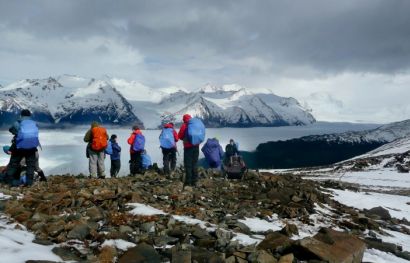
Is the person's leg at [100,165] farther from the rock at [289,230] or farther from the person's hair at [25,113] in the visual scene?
the rock at [289,230]

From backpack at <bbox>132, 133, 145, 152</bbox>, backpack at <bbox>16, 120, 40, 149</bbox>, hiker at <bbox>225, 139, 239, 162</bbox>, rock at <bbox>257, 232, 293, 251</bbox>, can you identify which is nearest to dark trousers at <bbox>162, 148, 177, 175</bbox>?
backpack at <bbox>132, 133, 145, 152</bbox>

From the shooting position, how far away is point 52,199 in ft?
41.0

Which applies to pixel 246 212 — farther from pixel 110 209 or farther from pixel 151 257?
pixel 151 257

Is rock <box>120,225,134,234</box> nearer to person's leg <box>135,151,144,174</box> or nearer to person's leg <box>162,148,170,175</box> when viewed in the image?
person's leg <box>162,148,170,175</box>

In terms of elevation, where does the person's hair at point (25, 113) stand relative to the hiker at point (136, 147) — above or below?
above

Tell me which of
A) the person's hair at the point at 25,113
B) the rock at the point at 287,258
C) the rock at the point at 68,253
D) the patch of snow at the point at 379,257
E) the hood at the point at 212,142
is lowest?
the patch of snow at the point at 379,257

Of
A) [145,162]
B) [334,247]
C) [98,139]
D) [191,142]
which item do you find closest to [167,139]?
[145,162]

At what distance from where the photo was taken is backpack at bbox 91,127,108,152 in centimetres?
2070

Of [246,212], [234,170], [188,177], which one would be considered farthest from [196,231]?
[234,170]

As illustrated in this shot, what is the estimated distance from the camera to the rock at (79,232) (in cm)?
920

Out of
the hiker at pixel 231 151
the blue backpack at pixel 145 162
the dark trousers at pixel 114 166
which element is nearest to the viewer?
the hiker at pixel 231 151

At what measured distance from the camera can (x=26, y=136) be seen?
16359 mm

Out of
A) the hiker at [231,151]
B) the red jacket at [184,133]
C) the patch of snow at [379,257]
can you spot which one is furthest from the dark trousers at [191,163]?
the patch of snow at [379,257]

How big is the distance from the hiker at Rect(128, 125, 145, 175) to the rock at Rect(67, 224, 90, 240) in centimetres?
1368
